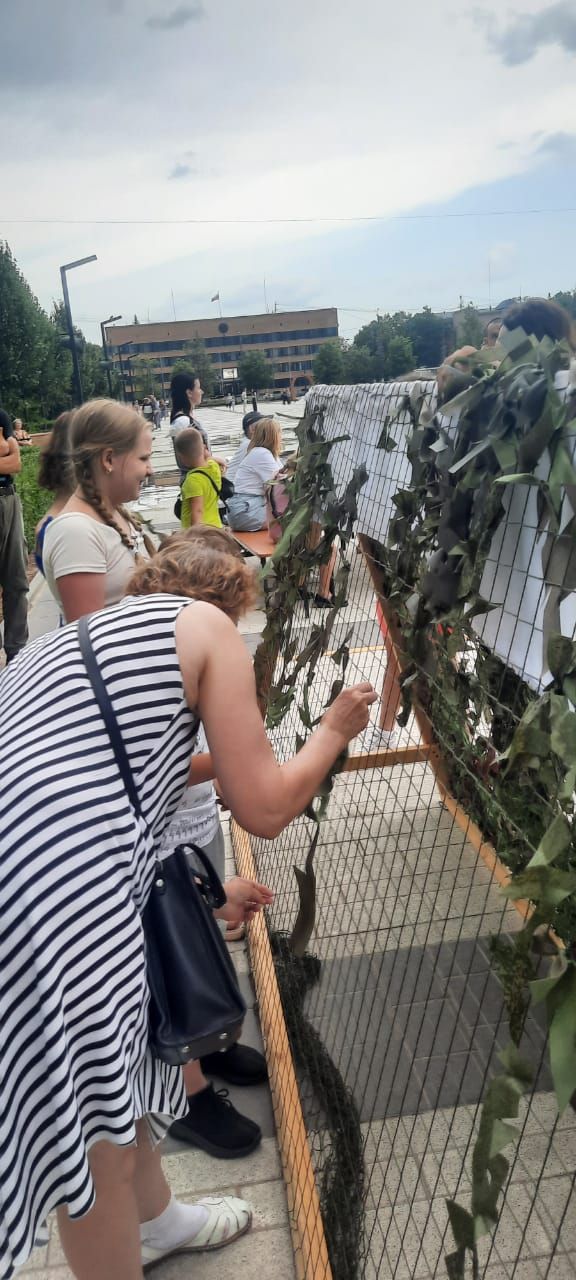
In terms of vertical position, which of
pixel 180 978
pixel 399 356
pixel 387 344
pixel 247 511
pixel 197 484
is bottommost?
pixel 387 344

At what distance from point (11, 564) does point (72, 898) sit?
18.6 feet

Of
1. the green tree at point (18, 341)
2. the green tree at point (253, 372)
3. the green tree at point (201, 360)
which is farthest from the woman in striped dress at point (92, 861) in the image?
the green tree at point (201, 360)

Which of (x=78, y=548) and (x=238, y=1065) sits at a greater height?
(x=78, y=548)

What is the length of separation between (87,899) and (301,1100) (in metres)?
1.37

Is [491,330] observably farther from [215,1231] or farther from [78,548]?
[215,1231]

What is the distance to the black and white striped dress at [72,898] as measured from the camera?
1.43 m

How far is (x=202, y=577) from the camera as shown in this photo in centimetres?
179

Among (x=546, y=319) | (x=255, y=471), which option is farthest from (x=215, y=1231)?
(x=255, y=471)

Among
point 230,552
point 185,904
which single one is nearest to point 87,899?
point 185,904

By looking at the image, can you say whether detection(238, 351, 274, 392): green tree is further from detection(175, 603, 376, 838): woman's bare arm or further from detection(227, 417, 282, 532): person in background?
detection(175, 603, 376, 838): woman's bare arm

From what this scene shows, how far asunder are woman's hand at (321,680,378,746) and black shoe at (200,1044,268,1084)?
1431 millimetres

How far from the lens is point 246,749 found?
1533mm

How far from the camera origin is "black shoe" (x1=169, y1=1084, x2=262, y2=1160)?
8.02 feet

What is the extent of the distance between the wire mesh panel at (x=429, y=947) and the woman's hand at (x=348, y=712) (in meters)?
0.08
